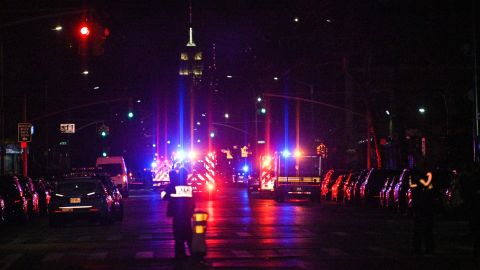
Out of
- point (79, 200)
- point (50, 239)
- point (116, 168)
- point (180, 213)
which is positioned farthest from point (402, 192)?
point (116, 168)

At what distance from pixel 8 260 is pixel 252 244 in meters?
5.39

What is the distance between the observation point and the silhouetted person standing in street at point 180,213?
17312mm

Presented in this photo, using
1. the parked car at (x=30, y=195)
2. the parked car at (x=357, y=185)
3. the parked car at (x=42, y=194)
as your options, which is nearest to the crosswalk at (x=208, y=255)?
the parked car at (x=30, y=195)

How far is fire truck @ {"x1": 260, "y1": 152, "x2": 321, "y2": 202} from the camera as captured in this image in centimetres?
4659

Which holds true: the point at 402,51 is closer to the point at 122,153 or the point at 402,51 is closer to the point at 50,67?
the point at 50,67

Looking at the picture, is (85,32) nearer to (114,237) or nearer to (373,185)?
(114,237)

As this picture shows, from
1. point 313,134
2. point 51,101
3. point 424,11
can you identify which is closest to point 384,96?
point 313,134

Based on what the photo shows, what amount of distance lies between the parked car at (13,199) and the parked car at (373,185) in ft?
51.4

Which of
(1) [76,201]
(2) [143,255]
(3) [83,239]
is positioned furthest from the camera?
(1) [76,201]

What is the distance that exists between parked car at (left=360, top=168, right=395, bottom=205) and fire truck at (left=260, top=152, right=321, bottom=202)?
16.8 ft

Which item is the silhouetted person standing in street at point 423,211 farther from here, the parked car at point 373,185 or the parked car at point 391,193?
the parked car at point 373,185

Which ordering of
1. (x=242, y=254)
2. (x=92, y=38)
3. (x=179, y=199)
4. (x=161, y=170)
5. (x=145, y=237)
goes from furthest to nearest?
(x=161, y=170) < (x=145, y=237) < (x=92, y=38) < (x=242, y=254) < (x=179, y=199)

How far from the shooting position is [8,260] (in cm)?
1797

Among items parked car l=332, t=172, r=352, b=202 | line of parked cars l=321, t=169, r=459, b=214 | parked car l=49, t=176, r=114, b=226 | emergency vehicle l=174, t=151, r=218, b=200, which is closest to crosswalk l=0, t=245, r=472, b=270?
line of parked cars l=321, t=169, r=459, b=214
